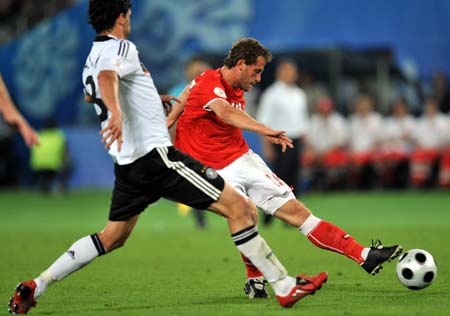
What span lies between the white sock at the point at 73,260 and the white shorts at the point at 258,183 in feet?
5.23

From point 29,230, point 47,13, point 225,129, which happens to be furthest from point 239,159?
point 47,13

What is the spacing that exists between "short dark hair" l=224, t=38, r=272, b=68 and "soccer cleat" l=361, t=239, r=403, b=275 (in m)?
1.87

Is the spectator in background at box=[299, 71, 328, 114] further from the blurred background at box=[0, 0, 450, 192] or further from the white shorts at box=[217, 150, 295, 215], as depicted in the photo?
the white shorts at box=[217, 150, 295, 215]

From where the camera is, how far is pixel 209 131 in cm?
950

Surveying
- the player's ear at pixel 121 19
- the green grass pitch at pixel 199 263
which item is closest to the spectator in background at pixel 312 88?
the green grass pitch at pixel 199 263

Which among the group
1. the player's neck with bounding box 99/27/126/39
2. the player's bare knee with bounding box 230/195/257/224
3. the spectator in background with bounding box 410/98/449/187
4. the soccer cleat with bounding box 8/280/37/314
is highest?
the player's neck with bounding box 99/27/126/39

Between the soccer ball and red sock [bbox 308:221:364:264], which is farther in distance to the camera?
red sock [bbox 308:221:364:264]

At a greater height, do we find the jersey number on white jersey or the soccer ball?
the jersey number on white jersey

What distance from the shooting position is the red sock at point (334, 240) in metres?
9.17

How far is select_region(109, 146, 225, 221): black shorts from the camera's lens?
793 cm

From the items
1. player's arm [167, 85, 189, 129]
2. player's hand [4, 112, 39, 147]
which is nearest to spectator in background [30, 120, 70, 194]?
player's arm [167, 85, 189, 129]

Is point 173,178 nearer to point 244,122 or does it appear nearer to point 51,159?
point 244,122

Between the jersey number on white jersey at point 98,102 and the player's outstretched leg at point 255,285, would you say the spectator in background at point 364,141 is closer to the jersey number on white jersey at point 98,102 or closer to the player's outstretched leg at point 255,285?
the player's outstretched leg at point 255,285

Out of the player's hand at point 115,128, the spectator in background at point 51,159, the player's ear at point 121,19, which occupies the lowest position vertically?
the spectator in background at point 51,159
